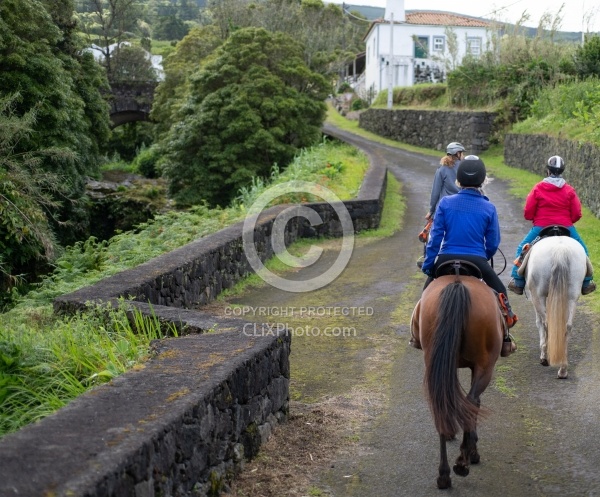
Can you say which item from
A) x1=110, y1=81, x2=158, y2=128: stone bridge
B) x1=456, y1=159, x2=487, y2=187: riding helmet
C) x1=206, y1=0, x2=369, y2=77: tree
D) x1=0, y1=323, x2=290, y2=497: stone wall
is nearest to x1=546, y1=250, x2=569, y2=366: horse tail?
x1=456, y1=159, x2=487, y2=187: riding helmet

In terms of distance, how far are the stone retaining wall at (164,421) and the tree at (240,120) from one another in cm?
Answer: 2175

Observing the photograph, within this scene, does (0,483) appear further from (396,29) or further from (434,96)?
(396,29)

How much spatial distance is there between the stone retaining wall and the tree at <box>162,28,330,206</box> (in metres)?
21.7

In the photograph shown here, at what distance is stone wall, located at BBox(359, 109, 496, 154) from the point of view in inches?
1334

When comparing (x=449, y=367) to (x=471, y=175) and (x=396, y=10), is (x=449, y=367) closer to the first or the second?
(x=471, y=175)

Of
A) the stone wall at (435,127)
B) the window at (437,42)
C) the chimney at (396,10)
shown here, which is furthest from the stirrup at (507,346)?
the window at (437,42)

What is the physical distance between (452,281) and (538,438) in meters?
1.57

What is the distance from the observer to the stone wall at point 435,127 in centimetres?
3388

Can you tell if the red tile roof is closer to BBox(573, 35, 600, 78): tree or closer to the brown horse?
BBox(573, 35, 600, 78): tree

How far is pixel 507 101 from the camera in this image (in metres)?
34.1

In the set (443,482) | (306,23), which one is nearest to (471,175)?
(443,482)

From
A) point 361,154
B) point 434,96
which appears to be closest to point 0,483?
point 361,154

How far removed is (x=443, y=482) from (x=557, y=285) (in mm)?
3178

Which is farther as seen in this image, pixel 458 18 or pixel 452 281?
pixel 458 18
